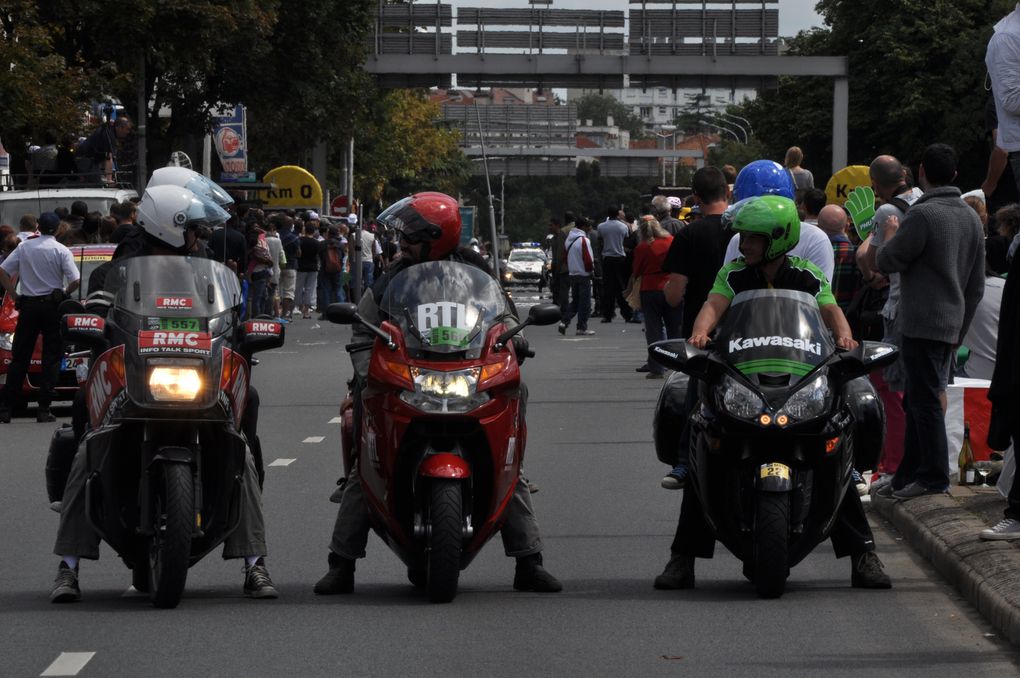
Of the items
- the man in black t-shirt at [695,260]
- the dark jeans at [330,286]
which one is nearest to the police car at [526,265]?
the dark jeans at [330,286]

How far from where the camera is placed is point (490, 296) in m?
8.50

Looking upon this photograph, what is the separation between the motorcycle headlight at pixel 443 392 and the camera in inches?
321

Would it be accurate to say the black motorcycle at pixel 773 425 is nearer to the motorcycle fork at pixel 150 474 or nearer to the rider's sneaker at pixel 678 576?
the rider's sneaker at pixel 678 576

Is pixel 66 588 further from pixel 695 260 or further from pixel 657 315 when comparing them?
pixel 657 315

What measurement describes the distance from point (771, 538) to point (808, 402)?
0.55 metres

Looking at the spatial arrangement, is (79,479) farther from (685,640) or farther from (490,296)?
(685,640)

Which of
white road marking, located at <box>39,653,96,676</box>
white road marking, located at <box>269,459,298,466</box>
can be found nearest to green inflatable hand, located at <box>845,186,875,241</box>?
white road marking, located at <box>269,459,298,466</box>

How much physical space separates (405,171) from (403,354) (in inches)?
3110

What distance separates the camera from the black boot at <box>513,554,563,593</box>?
8.89 m

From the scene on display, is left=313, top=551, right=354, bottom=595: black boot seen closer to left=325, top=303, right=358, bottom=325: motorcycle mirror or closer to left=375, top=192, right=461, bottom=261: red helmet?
left=325, top=303, right=358, bottom=325: motorcycle mirror

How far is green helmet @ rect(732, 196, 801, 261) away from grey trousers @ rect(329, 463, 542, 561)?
1.38 metres

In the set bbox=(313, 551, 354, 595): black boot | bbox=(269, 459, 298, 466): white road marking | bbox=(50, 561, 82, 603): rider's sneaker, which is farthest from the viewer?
bbox=(269, 459, 298, 466): white road marking

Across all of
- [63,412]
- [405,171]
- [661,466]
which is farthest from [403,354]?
[405,171]

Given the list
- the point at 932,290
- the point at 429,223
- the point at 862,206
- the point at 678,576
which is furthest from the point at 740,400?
the point at 862,206
